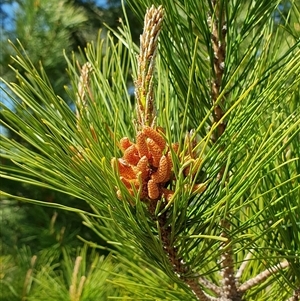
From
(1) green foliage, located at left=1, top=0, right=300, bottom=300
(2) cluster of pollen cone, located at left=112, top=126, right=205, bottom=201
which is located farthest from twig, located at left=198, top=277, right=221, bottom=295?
(2) cluster of pollen cone, located at left=112, top=126, right=205, bottom=201

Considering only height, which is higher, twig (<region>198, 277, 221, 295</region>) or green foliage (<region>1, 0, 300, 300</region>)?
green foliage (<region>1, 0, 300, 300</region>)

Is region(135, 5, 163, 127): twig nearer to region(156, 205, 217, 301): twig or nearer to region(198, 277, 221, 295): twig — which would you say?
region(156, 205, 217, 301): twig

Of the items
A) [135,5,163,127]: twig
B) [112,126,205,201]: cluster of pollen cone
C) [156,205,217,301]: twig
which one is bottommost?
[156,205,217,301]: twig

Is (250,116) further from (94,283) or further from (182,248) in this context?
(94,283)

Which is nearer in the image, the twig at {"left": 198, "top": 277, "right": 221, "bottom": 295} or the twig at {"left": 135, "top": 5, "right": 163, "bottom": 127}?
the twig at {"left": 135, "top": 5, "right": 163, "bottom": 127}

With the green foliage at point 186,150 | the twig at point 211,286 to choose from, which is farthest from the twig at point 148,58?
the twig at point 211,286

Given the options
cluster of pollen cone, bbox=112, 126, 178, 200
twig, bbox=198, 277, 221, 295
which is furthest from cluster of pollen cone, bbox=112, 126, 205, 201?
twig, bbox=198, 277, 221, 295

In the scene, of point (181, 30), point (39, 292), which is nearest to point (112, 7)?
point (39, 292)

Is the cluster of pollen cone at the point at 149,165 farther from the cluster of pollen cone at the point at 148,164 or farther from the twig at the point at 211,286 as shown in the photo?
the twig at the point at 211,286
